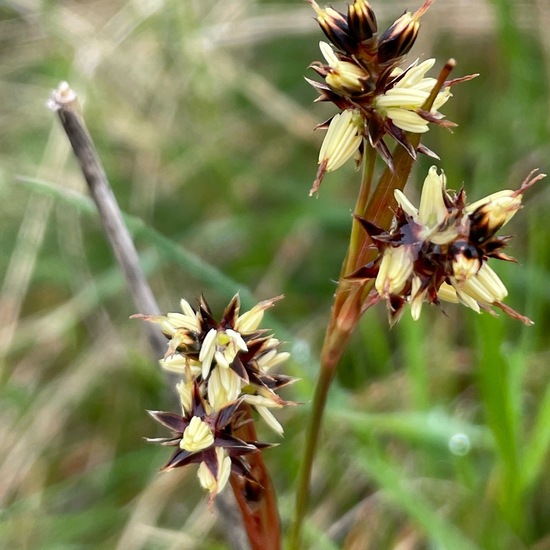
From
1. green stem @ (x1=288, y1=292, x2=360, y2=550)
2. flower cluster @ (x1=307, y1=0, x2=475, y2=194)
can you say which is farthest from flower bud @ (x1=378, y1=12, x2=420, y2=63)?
green stem @ (x1=288, y1=292, x2=360, y2=550)

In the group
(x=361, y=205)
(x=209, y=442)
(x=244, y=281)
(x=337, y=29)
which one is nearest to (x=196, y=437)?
(x=209, y=442)

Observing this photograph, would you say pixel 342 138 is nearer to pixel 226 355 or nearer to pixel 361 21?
pixel 361 21

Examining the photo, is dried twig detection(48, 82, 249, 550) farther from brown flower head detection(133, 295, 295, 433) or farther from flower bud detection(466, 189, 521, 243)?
flower bud detection(466, 189, 521, 243)

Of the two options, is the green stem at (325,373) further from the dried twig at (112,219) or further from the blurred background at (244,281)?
the blurred background at (244,281)

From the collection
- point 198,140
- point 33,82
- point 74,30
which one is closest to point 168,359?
point 198,140

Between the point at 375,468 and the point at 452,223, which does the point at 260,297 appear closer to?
the point at 375,468

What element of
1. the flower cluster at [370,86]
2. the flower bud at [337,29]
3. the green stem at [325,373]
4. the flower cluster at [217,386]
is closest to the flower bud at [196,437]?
the flower cluster at [217,386]

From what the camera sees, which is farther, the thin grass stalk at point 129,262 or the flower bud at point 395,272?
the thin grass stalk at point 129,262
